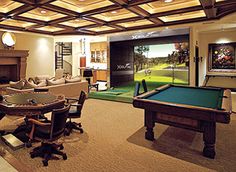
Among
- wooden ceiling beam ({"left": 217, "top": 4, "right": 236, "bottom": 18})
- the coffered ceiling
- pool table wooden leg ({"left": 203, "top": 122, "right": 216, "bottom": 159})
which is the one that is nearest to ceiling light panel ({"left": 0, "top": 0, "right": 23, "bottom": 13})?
the coffered ceiling

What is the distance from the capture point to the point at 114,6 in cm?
512

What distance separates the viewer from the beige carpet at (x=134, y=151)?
103 inches

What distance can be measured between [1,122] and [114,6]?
4.14m

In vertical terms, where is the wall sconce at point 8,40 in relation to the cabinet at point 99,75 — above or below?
above

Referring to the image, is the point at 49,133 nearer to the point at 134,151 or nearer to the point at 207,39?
the point at 134,151

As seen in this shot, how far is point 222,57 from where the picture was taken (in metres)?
8.73

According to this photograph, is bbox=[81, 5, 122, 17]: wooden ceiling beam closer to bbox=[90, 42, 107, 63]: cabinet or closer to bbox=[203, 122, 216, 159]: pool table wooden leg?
bbox=[203, 122, 216, 159]: pool table wooden leg

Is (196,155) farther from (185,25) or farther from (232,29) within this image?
(232,29)

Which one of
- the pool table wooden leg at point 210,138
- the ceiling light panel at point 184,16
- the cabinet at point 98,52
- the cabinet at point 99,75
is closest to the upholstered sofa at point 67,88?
the ceiling light panel at point 184,16

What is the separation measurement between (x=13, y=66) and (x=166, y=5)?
7.32m

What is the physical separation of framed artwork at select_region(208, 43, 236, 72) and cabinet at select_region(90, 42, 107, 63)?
6.82 meters

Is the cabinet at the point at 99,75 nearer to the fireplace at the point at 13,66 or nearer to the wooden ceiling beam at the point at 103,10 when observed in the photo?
the fireplace at the point at 13,66

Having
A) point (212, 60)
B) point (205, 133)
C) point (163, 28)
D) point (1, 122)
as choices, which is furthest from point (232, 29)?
point (1, 122)

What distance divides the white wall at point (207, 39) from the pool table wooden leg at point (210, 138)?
6.88m
